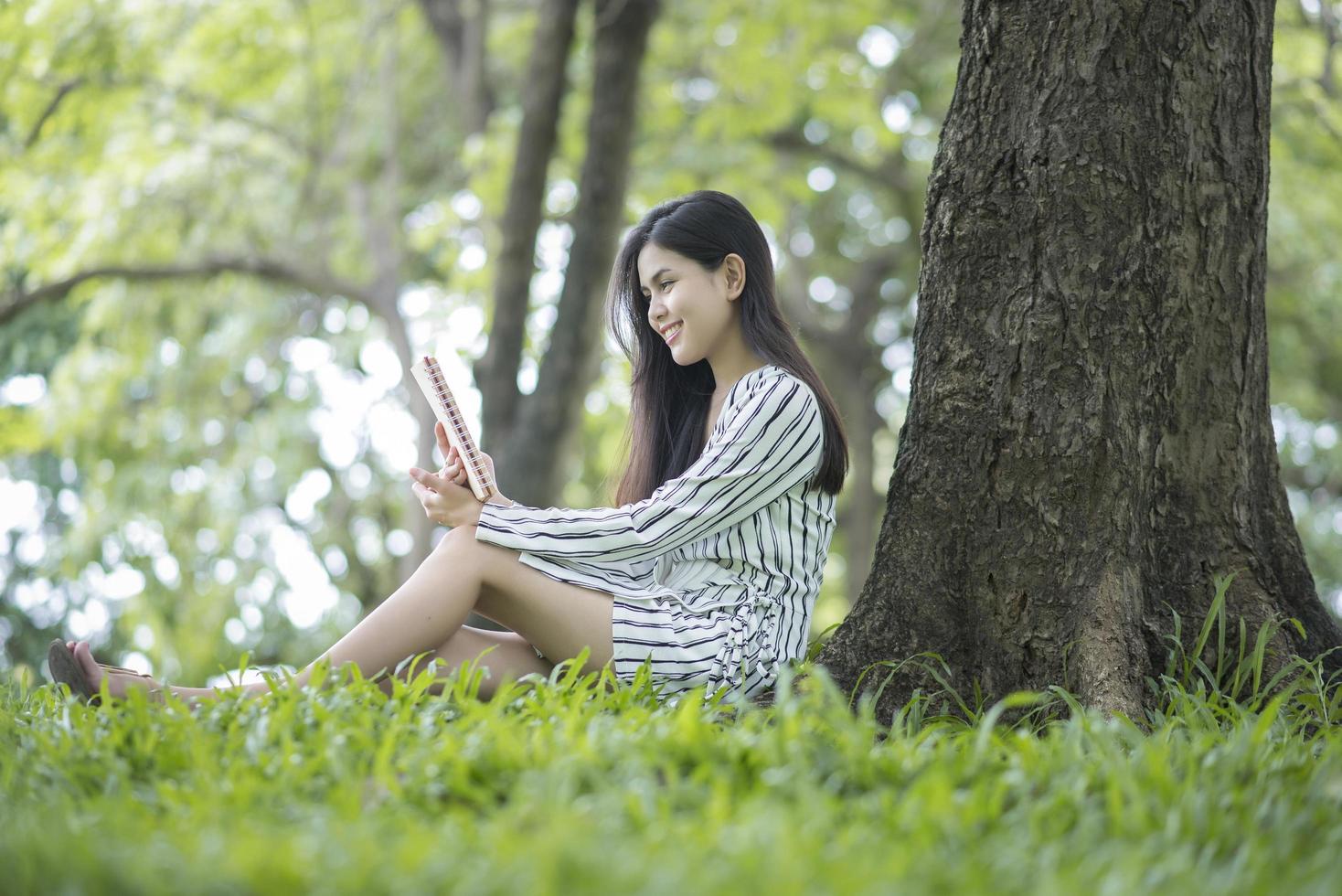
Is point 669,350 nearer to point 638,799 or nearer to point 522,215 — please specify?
point 638,799

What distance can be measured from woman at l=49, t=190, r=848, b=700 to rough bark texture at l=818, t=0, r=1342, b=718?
27cm

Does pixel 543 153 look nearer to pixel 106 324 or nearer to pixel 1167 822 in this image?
Result: pixel 106 324

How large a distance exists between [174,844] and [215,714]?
0.74 meters

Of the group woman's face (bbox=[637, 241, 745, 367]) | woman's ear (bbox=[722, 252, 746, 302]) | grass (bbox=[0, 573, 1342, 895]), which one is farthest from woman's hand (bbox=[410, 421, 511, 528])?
woman's ear (bbox=[722, 252, 746, 302])

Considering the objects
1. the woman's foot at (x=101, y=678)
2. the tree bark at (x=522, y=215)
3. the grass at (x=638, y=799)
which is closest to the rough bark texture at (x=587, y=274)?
the tree bark at (x=522, y=215)

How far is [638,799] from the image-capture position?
1.74 metres

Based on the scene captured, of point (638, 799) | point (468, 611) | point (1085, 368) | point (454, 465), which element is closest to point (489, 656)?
point (468, 611)

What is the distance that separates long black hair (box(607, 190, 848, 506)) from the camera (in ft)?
10.6

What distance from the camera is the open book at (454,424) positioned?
3.03 metres

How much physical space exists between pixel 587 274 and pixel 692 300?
3.71 m

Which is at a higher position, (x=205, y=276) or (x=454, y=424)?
(x=205, y=276)

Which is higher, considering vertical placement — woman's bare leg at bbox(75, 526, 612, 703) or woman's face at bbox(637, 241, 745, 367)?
woman's face at bbox(637, 241, 745, 367)

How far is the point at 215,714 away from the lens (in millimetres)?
2287

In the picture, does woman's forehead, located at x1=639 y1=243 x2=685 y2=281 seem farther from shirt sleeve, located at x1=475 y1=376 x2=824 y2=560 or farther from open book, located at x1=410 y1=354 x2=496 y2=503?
open book, located at x1=410 y1=354 x2=496 y2=503
